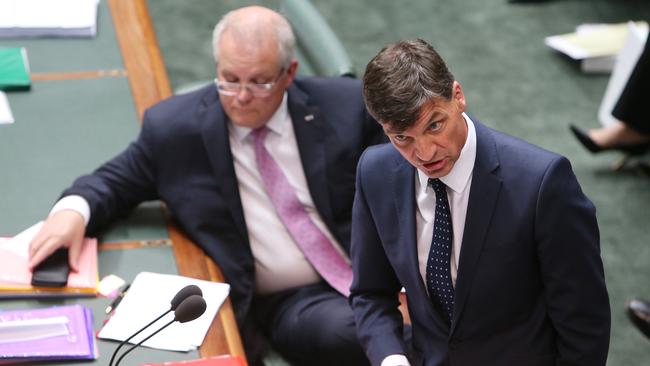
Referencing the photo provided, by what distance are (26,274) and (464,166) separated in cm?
114

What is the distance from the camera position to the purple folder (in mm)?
2258

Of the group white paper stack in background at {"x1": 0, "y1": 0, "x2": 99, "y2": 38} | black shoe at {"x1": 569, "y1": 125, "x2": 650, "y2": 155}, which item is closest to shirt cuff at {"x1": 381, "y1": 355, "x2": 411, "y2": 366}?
white paper stack in background at {"x1": 0, "y1": 0, "x2": 99, "y2": 38}

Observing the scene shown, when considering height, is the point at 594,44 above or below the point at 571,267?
below

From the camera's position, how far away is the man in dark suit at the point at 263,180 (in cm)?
272

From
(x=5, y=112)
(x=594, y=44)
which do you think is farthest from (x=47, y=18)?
(x=594, y=44)

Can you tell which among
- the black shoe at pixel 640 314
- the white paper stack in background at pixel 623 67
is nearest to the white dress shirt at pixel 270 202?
the black shoe at pixel 640 314

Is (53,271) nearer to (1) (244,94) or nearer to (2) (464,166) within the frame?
(1) (244,94)

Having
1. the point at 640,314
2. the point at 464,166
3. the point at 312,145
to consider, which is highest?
the point at 464,166

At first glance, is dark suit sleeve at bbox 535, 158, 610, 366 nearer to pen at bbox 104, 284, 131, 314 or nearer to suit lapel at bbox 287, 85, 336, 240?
suit lapel at bbox 287, 85, 336, 240

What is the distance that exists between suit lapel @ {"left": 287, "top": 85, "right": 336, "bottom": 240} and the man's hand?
0.63 metres

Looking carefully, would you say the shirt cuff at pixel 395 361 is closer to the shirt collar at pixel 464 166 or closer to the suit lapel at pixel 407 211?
the suit lapel at pixel 407 211

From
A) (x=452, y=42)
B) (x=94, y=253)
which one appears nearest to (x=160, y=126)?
(x=94, y=253)

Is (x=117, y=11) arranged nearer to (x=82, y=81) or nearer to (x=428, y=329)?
(x=82, y=81)

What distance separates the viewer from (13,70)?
3238mm
